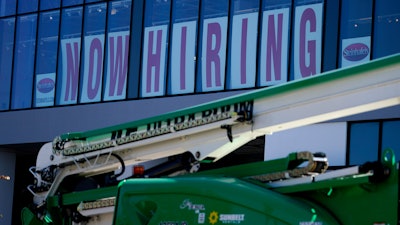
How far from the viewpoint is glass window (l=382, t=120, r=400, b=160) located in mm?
24422

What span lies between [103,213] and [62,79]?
61.9ft

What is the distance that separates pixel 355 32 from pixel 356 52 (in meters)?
0.57

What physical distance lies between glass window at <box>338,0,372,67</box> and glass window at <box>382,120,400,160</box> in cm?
195

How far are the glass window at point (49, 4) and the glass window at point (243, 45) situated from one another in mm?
7424

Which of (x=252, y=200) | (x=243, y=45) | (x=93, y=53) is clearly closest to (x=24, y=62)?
(x=93, y=53)

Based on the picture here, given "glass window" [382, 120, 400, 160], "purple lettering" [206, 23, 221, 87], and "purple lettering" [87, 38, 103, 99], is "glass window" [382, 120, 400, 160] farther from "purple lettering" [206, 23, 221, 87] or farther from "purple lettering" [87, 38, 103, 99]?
"purple lettering" [87, 38, 103, 99]

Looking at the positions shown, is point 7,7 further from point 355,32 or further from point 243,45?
point 355,32

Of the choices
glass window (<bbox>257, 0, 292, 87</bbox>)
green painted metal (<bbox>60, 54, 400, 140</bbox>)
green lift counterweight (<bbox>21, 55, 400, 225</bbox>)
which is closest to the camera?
green lift counterweight (<bbox>21, 55, 400, 225</bbox>)

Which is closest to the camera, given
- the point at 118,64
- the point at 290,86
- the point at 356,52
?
the point at 290,86

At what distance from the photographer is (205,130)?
13008 millimetres

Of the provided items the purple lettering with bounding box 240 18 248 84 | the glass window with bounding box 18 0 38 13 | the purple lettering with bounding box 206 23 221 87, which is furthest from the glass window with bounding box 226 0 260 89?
the glass window with bounding box 18 0 38 13

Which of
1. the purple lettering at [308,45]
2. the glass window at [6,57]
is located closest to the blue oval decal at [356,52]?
the purple lettering at [308,45]

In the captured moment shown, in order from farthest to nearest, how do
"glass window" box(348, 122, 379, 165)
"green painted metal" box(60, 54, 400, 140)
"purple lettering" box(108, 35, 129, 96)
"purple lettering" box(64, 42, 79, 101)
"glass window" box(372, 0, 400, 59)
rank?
"purple lettering" box(64, 42, 79, 101)
"purple lettering" box(108, 35, 129, 96)
"glass window" box(372, 0, 400, 59)
"glass window" box(348, 122, 379, 165)
"green painted metal" box(60, 54, 400, 140)

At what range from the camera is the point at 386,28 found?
2514 centimetres
